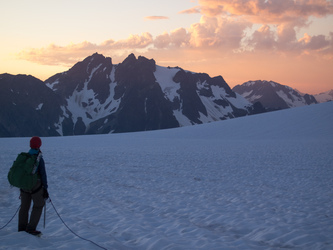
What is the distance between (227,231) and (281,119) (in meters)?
59.0

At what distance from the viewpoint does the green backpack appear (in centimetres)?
732

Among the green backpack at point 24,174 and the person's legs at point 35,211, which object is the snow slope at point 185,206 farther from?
the green backpack at point 24,174

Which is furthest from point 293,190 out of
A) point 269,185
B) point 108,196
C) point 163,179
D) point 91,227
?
point 91,227

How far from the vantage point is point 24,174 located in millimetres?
7348

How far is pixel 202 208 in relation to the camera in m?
10.9

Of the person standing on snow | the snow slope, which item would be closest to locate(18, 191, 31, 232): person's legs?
the person standing on snow

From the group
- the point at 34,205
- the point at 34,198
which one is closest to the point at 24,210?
the point at 34,205

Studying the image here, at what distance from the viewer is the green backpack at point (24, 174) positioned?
732 cm

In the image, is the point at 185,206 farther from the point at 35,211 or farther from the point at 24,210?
the point at 24,210

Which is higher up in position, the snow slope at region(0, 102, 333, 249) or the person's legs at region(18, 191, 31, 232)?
the person's legs at region(18, 191, 31, 232)

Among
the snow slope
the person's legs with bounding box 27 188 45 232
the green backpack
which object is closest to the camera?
the green backpack

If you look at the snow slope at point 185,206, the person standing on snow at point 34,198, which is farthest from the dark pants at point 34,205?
the snow slope at point 185,206

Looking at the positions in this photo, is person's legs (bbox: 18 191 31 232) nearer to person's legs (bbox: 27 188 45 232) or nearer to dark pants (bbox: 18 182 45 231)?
dark pants (bbox: 18 182 45 231)

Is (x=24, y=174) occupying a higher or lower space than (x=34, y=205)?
higher
